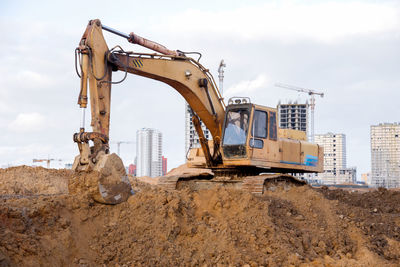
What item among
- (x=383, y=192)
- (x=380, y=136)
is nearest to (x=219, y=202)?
(x=383, y=192)

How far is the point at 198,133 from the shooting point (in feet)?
36.8

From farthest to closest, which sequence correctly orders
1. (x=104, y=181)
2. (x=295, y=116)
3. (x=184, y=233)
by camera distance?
(x=295, y=116)
(x=104, y=181)
(x=184, y=233)

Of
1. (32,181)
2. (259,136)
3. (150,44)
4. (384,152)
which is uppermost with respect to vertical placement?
(150,44)

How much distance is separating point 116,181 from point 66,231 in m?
1.26

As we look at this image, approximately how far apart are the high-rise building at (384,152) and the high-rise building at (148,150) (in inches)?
1049

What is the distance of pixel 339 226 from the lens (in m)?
8.91

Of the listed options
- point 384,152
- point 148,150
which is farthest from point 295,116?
point 384,152

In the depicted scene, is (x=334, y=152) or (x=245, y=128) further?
(x=334, y=152)

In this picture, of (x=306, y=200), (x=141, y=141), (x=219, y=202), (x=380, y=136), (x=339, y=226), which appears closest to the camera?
(x=219, y=202)

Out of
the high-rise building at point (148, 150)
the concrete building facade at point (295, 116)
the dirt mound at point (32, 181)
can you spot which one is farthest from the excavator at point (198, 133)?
the high-rise building at point (148, 150)

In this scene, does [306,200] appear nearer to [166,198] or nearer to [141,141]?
[166,198]

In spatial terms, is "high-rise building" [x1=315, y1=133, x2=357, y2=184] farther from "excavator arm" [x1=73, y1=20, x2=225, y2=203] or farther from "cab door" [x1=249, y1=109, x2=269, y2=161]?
"excavator arm" [x1=73, y1=20, x2=225, y2=203]

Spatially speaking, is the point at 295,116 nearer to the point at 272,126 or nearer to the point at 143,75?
the point at 272,126

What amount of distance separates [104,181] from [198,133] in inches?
182
